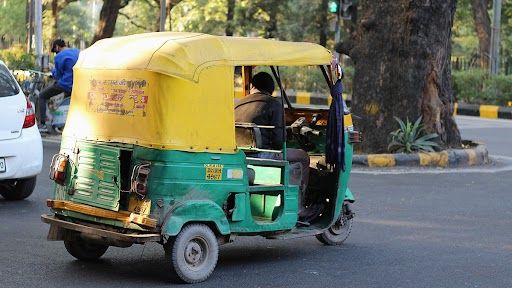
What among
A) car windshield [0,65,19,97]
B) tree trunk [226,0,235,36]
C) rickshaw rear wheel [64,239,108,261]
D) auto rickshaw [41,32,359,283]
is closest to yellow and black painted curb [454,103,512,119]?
tree trunk [226,0,235,36]

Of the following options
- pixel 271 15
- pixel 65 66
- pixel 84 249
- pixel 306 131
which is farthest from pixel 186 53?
pixel 271 15

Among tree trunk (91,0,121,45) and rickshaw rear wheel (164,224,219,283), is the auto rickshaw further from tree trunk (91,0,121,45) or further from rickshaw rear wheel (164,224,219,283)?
tree trunk (91,0,121,45)

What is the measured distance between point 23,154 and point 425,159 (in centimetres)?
630

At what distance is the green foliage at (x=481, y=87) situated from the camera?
2716 centimetres

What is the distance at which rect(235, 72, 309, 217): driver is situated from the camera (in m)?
7.30

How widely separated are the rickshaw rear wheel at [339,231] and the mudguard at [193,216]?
1574mm

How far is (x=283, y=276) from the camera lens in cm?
697

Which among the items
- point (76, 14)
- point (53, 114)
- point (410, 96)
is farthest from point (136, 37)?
point (76, 14)

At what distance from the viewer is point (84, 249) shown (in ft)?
23.7

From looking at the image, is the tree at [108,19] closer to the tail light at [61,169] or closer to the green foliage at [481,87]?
the green foliage at [481,87]

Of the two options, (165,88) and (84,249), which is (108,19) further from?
(165,88)

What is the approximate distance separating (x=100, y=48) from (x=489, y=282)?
326 centimetres

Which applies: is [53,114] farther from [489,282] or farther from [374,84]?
[489,282]

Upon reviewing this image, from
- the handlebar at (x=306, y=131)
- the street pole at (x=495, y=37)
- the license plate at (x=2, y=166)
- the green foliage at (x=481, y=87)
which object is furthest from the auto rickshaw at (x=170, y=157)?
the street pole at (x=495, y=37)
